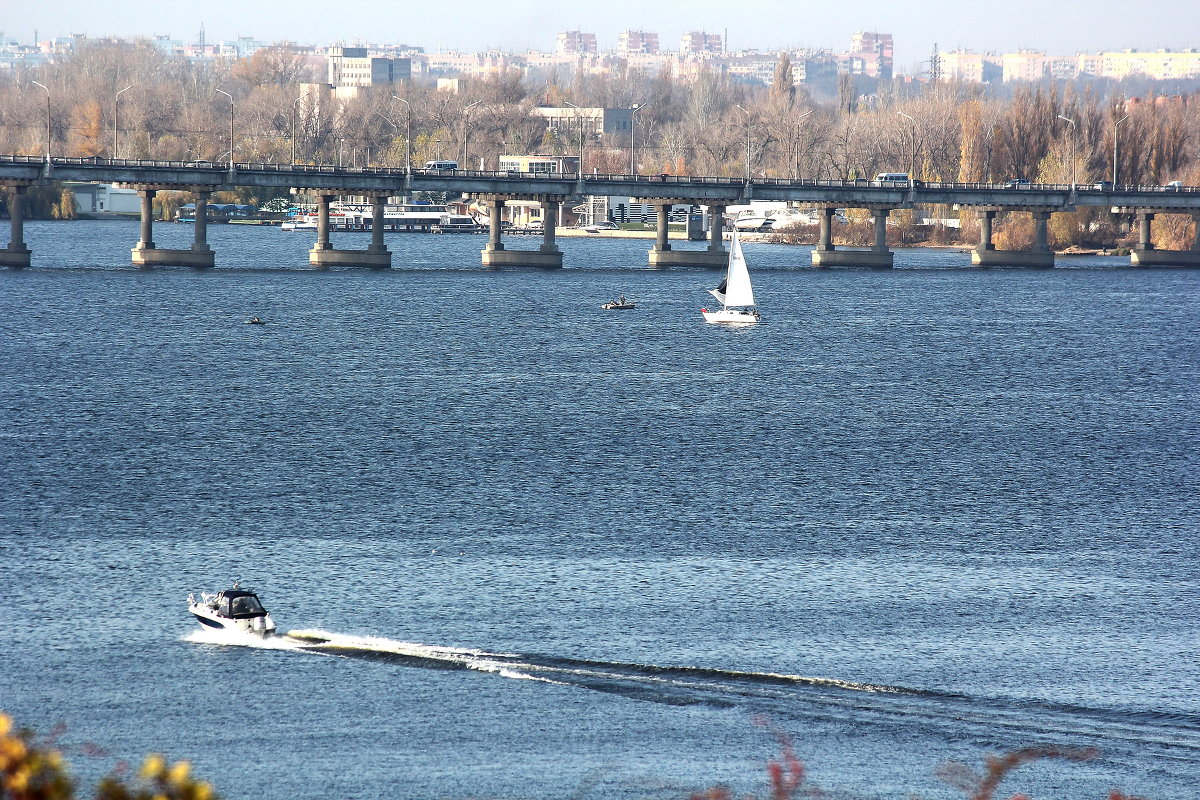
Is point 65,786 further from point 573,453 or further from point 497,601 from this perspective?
point 573,453

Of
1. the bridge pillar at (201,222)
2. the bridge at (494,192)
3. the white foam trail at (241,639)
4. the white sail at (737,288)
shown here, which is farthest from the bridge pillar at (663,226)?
the white foam trail at (241,639)

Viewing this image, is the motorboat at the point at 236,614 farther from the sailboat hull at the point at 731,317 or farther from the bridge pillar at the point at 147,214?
the bridge pillar at the point at 147,214

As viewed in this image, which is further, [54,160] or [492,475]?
[54,160]

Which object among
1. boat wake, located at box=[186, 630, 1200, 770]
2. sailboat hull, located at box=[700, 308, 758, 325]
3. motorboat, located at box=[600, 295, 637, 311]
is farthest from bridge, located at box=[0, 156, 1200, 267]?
boat wake, located at box=[186, 630, 1200, 770]

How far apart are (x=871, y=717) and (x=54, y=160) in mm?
144218

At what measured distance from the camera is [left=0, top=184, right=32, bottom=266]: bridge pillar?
16225cm

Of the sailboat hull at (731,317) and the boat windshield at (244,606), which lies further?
the sailboat hull at (731,317)

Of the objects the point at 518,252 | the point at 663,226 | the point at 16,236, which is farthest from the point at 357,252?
the point at 663,226

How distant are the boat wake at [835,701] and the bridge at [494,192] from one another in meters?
132

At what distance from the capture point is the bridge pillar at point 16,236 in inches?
6388

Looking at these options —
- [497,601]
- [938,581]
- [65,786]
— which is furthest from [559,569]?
[65,786]

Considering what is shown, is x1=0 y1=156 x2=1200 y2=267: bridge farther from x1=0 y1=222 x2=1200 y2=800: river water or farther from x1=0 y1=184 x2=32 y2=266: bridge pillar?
x1=0 y1=222 x2=1200 y2=800: river water

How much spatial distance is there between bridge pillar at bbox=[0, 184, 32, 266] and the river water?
191 ft

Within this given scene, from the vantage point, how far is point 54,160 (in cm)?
16225
